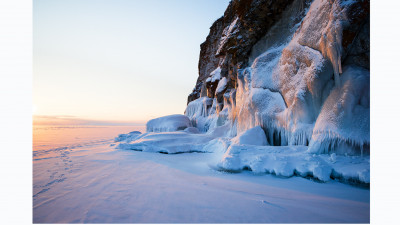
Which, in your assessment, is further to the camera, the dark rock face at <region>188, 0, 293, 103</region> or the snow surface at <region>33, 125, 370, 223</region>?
the dark rock face at <region>188, 0, 293, 103</region>

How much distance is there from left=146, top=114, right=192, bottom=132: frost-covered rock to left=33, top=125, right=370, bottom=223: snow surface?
33.2 ft

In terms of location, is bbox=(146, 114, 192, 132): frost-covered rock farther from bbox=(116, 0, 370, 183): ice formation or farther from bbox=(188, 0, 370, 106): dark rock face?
bbox=(116, 0, 370, 183): ice formation

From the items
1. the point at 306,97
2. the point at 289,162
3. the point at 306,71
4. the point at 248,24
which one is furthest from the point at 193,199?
the point at 248,24

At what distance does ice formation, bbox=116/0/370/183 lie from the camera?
3691mm

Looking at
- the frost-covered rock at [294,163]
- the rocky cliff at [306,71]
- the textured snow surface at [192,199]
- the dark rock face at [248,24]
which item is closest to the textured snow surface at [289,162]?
the frost-covered rock at [294,163]

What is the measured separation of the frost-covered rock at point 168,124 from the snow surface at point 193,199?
1012cm

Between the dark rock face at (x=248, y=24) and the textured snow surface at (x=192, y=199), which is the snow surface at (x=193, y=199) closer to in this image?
the textured snow surface at (x=192, y=199)

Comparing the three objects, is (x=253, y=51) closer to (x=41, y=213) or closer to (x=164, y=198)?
(x=164, y=198)

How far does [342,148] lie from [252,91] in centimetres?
409

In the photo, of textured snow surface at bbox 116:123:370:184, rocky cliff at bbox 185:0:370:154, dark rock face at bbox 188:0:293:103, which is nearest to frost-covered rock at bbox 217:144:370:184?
textured snow surface at bbox 116:123:370:184

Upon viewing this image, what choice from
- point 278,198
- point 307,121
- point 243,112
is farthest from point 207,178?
point 243,112

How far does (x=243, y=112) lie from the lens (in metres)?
7.86

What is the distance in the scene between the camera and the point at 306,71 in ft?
16.2

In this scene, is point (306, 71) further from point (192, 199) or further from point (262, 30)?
point (192, 199)
